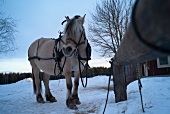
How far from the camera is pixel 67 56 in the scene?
11.4ft

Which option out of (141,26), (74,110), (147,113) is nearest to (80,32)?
(74,110)

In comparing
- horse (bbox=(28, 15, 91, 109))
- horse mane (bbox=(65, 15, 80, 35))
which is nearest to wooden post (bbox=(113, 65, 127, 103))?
horse (bbox=(28, 15, 91, 109))

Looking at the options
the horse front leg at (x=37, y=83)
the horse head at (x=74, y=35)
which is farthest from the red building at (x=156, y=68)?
the horse head at (x=74, y=35)

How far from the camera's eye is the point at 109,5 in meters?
17.0

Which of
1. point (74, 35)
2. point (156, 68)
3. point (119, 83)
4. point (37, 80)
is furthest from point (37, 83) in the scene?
point (156, 68)

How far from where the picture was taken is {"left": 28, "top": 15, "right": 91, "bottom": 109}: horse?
3621mm

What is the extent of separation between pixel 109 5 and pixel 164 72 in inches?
380

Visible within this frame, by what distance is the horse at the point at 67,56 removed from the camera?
3.62m

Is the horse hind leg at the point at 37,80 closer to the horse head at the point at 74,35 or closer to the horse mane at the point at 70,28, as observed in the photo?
the horse head at the point at 74,35

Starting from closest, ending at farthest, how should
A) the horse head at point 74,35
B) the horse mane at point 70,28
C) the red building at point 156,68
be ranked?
the horse head at point 74,35
the horse mane at point 70,28
the red building at point 156,68

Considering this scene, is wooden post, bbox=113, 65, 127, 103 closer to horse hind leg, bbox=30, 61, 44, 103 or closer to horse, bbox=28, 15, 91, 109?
horse, bbox=28, 15, 91, 109

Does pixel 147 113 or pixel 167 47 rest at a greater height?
pixel 167 47

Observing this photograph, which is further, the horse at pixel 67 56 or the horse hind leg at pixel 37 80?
the horse hind leg at pixel 37 80

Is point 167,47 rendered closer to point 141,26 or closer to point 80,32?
point 141,26
